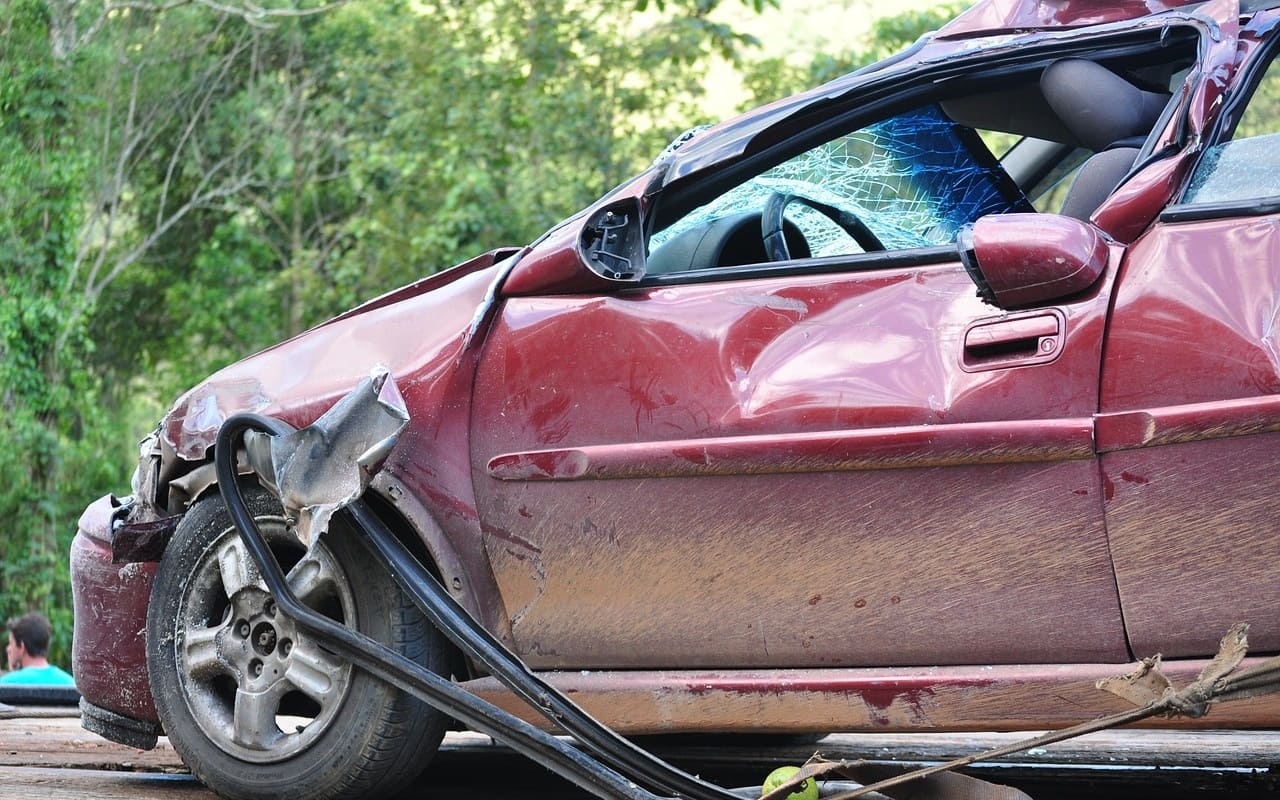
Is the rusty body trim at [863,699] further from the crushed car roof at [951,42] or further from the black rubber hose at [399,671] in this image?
the crushed car roof at [951,42]

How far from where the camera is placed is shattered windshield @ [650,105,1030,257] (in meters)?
3.48

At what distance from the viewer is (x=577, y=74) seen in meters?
17.4

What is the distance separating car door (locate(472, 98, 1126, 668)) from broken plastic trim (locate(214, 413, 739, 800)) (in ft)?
0.52

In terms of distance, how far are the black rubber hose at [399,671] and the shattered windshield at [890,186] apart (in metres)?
1.12

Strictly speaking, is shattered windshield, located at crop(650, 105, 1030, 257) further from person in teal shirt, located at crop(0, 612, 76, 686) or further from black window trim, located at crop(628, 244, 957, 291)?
person in teal shirt, located at crop(0, 612, 76, 686)

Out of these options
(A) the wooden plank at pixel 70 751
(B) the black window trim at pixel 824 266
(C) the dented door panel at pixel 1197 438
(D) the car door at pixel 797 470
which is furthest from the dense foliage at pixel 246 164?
(C) the dented door panel at pixel 1197 438

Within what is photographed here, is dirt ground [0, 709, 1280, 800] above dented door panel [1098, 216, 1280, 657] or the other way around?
the other way around

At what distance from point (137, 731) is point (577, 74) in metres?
14.6

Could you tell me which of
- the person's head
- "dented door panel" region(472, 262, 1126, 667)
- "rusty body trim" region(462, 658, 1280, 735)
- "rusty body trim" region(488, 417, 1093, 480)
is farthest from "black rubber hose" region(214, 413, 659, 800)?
the person's head

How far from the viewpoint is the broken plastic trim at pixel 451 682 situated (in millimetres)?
2828

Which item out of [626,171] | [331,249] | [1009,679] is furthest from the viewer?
[331,249]

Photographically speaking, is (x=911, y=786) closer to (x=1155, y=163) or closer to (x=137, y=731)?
(x=1155, y=163)

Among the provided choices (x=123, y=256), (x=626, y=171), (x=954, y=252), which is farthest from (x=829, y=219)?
(x=123, y=256)

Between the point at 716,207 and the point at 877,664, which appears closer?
the point at 877,664
